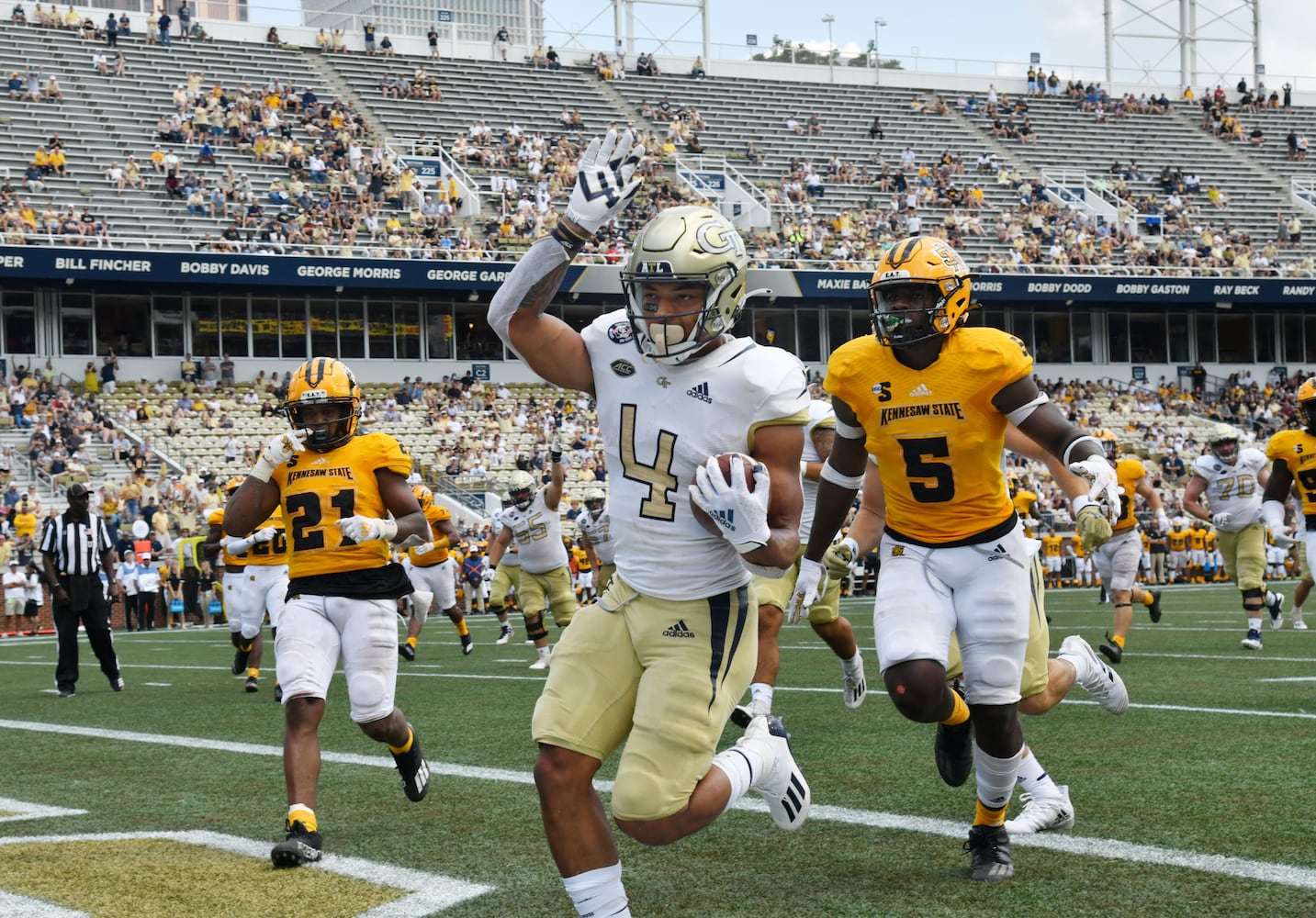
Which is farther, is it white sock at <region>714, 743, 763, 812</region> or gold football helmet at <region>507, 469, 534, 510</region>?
gold football helmet at <region>507, 469, 534, 510</region>

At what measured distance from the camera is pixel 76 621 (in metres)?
13.1

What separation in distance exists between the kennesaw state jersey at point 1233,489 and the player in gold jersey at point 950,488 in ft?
30.3

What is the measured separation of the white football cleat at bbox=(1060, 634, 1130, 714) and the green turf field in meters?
0.38

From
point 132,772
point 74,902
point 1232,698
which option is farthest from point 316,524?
point 1232,698

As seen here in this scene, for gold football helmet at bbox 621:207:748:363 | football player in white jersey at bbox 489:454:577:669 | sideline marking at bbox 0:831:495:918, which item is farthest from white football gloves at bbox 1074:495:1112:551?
football player in white jersey at bbox 489:454:577:669

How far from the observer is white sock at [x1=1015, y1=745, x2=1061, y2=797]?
561 centimetres

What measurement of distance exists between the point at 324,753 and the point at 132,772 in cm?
105

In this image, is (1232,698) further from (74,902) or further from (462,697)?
(74,902)

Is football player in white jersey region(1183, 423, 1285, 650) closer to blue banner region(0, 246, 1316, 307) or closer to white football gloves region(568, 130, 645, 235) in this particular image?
white football gloves region(568, 130, 645, 235)

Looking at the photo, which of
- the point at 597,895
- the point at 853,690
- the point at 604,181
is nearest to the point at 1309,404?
the point at 853,690

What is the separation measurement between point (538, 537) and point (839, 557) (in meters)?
8.71

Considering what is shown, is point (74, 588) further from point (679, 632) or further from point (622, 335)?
point (679, 632)

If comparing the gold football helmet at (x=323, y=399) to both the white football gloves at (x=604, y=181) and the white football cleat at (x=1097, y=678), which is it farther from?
the white football cleat at (x=1097, y=678)

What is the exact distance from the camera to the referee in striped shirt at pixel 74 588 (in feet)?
42.3
